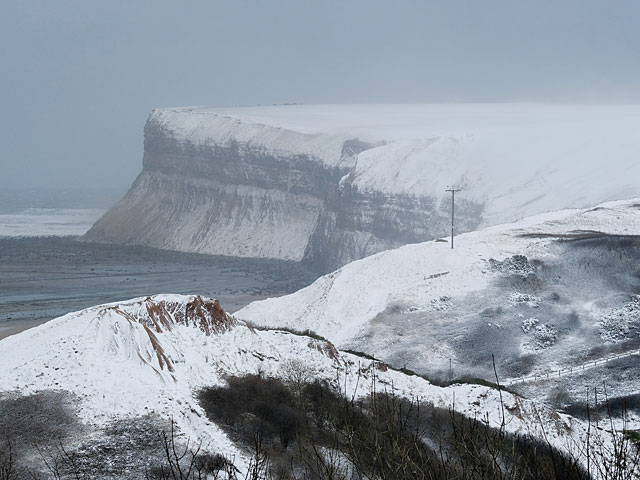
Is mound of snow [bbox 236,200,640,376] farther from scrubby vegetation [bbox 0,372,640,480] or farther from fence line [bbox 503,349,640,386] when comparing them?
scrubby vegetation [bbox 0,372,640,480]

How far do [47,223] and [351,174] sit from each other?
8494 centimetres

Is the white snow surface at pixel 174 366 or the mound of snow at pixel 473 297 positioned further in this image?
the mound of snow at pixel 473 297

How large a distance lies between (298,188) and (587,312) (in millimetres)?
84564

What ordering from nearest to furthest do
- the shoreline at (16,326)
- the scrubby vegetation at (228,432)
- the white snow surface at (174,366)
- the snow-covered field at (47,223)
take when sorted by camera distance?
the scrubby vegetation at (228,432) → the white snow surface at (174,366) → the shoreline at (16,326) → the snow-covered field at (47,223)

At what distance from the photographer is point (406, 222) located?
3745 inches

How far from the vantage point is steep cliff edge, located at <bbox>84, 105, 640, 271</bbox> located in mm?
93750

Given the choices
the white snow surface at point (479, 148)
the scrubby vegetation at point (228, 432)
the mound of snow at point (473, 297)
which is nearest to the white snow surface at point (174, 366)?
the scrubby vegetation at point (228, 432)

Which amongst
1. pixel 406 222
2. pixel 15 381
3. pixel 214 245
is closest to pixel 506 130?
pixel 406 222

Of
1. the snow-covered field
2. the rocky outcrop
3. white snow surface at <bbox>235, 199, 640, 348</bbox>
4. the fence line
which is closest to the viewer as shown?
the fence line

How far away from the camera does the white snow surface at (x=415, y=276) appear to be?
4862 centimetres

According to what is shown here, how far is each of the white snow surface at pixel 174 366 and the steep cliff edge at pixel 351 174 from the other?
55.6m

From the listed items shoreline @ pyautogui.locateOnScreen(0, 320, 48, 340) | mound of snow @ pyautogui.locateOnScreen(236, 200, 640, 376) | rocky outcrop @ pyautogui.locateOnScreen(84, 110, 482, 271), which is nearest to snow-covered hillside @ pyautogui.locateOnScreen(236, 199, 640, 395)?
mound of snow @ pyautogui.locateOnScreen(236, 200, 640, 376)

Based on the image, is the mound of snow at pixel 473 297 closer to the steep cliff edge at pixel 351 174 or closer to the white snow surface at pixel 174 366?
the white snow surface at pixel 174 366

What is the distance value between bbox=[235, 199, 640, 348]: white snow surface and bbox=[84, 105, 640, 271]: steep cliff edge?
24850 millimetres
